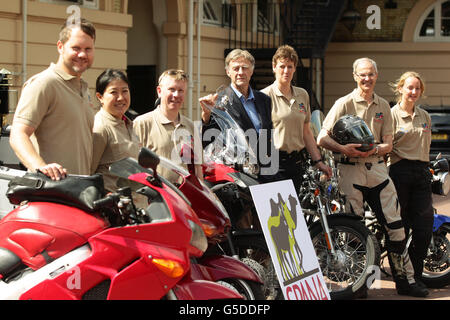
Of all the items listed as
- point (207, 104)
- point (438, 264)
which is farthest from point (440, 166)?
point (207, 104)

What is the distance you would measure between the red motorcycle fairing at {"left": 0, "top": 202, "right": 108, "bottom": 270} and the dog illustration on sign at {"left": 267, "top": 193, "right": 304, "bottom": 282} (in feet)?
5.11

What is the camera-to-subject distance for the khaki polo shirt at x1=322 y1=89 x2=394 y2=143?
23.2 feet

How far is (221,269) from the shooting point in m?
4.45

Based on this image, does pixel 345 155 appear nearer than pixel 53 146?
No

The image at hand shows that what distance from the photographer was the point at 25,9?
39.2 ft

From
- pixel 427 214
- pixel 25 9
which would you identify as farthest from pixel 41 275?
pixel 25 9

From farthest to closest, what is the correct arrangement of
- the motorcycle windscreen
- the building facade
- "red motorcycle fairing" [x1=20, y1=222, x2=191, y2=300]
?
the building facade < the motorcycle windscreen < "red motorcycle fairing" [x1=20, y1=222, x2=191, y2=300]

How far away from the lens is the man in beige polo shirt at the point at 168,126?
543 centimetres

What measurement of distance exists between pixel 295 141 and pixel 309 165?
233mm

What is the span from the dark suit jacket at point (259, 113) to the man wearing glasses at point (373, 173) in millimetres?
658

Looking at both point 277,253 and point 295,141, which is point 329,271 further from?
point 277,253

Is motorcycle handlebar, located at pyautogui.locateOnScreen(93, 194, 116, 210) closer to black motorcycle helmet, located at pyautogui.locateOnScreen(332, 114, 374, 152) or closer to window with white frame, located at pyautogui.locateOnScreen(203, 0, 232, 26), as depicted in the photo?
black motorcycle helmet, located at pyautogui.locateOnScreen(332, 114, 374, 152)

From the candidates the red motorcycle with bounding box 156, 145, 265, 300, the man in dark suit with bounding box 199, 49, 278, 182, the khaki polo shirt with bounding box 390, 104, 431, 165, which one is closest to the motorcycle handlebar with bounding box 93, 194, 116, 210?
the red motorcycle with bounding box 156, 145, 265, 300
